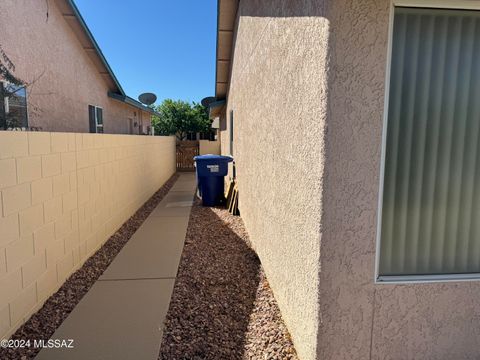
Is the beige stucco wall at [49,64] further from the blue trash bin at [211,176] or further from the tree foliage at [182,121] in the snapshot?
the tree foliage at [182,121]

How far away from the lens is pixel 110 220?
6.62 metres

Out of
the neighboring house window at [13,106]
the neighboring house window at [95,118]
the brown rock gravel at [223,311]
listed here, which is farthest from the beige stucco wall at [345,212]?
the neighboring house window at [95,118]

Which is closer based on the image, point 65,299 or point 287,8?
point 287,8

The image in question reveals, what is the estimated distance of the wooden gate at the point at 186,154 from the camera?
20.5 metres

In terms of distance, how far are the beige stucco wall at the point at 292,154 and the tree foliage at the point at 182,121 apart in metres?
28.7

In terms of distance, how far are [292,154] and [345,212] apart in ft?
3.12

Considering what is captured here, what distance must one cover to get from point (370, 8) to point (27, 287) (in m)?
4.00

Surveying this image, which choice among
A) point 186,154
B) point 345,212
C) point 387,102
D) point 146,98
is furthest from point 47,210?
point 146,98

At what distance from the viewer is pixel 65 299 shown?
163 inches

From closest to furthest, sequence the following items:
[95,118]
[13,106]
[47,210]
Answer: [47,210] < [13,106] < [95,118]

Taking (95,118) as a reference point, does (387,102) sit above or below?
below

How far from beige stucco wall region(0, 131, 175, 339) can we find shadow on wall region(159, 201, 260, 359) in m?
1.46

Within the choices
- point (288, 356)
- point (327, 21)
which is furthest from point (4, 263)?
point (327, 21)

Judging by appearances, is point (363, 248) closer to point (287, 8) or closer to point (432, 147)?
point (432, 147)
